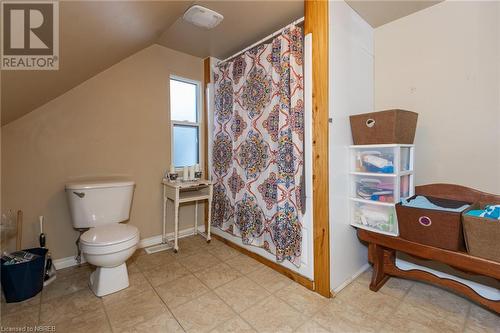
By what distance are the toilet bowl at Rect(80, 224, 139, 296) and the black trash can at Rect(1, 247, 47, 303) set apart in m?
0.33

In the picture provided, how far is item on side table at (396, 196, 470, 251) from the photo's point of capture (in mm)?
1309

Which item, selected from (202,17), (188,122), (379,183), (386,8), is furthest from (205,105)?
(379,183)

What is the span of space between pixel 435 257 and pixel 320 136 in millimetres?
1025

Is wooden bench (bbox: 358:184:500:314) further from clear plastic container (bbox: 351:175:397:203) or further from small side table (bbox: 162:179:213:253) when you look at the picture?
small side table (bbox: 162:179:213:253)

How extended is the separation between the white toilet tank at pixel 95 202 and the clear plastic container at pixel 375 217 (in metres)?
1.98

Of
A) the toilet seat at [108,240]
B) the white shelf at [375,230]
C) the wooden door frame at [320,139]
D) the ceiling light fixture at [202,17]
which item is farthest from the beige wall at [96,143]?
the white shelf at [375,230]

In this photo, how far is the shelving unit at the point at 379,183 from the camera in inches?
61.6

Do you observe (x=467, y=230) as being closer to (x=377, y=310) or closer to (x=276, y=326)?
(x=377, y=310)

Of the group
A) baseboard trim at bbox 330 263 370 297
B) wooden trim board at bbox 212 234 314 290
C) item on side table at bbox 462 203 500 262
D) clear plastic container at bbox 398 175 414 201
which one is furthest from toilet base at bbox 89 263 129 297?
item on side table at bbox 462 203 500 262

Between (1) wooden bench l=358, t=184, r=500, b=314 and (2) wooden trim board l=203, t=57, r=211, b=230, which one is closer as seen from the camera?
(1) wooden bench l=358, t=184, r=500, b=314

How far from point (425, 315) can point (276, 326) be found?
947mm

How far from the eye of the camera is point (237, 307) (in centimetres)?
151

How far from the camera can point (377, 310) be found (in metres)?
1.47

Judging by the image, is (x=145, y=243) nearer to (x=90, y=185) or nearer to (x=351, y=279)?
(x=90, y=185)
